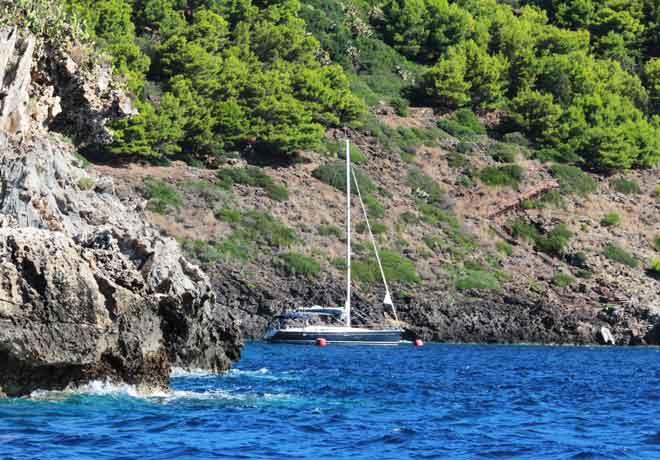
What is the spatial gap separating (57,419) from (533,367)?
27.5m

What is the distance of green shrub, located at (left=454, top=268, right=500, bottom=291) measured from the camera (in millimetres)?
68188

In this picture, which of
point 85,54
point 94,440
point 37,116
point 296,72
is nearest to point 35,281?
point 94,440

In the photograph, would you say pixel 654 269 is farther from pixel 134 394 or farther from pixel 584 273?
pixel 134 394

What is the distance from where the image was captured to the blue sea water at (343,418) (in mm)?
20766

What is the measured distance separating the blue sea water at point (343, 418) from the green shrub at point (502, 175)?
136 feet

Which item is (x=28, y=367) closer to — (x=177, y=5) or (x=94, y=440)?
(x=94, y=440)

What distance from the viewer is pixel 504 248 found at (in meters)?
75.2

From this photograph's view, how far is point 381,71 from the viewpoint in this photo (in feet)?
329

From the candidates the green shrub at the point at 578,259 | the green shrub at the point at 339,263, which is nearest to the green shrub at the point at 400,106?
the green shrub at the point at 578,259

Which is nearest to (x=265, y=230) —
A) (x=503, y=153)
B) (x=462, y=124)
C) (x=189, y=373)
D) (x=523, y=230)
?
(x=523, y=230)

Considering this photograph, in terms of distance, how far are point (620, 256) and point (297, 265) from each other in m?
21.5

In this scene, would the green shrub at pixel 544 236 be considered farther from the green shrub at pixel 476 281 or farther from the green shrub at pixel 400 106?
the green shrub at pixel 400 106

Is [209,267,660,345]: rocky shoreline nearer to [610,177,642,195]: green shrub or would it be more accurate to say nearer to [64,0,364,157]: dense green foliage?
[64,0,364,157]: dense green foliage

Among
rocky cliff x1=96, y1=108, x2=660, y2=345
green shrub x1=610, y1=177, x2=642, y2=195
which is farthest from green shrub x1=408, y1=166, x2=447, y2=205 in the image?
green shrub x1=610, y1=177, x2=642, y2=195
